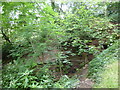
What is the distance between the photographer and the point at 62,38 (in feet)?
6.36

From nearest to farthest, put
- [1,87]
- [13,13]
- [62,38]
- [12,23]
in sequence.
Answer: [1,87], [13,13], [12,23], [62,38]

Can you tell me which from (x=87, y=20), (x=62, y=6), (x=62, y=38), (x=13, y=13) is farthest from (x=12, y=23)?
(x=62, y=6)

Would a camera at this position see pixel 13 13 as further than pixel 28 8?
Yes

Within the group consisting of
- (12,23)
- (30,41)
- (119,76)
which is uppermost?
(12,23)

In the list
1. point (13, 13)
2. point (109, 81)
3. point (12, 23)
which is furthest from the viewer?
point (12, 23)

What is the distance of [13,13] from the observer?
1.51m

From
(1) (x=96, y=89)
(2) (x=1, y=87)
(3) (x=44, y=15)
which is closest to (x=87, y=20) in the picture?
(3) (x=44, y=15)

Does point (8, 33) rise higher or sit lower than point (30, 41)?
higher

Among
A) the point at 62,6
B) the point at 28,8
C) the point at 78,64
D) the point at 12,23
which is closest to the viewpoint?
the point at 28,8

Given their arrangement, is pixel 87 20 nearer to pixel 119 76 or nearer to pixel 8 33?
pixel 119 76

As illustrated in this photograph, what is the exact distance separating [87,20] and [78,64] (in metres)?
1.28

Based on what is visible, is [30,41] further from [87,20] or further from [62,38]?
[87,20]

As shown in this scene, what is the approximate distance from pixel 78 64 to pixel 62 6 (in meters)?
2.69

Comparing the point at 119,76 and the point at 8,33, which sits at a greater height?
the point at 8,33
